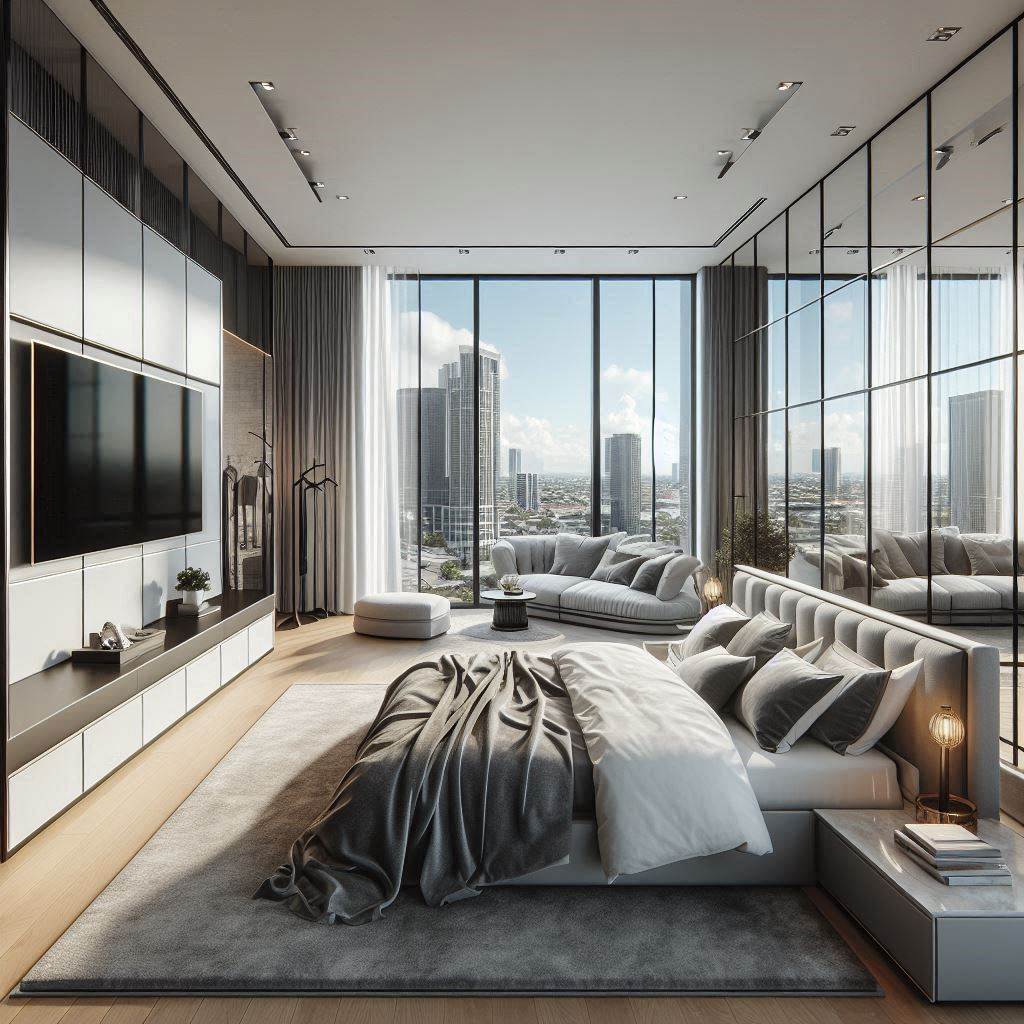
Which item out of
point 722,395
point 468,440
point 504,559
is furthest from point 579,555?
Answer: point 722,395

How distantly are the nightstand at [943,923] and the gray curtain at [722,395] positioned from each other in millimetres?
4267

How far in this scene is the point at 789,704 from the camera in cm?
261

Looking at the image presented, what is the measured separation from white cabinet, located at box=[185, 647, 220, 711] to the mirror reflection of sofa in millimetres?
3658

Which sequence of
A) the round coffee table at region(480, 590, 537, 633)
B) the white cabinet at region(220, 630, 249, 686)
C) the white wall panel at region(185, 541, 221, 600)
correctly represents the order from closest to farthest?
the white cabinet at region(220, 630, 249, 686) → the white wall panel at region(185, 541, 221, 600) → the round coffee table at region(480, 590, 537, 633)

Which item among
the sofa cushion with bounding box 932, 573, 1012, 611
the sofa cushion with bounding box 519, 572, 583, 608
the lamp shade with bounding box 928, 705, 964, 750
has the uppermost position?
the sofa cushion with bounding box 932, 573, 1012, 611

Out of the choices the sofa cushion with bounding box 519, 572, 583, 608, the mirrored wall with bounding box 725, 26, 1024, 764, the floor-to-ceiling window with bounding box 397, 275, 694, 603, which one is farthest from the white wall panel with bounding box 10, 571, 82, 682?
the sofa cushion with bounding box 519, 572, 583, 608

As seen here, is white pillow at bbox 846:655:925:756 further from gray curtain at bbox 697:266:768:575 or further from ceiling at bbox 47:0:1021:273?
gray curtain at bbox 697:266:768:575

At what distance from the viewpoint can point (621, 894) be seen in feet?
7.77

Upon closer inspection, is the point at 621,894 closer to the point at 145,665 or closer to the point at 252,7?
the point at 145,665

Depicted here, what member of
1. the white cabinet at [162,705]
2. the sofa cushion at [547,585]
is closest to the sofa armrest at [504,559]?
the sofa cushion at [547,585]

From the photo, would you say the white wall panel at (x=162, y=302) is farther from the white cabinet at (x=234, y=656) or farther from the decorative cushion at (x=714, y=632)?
the decorative cushion at (x=714, y=632)

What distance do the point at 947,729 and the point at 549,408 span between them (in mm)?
5499

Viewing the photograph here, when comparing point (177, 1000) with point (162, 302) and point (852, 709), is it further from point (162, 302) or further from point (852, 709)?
point (162, 302)

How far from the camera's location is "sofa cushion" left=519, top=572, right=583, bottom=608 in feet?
22.4
